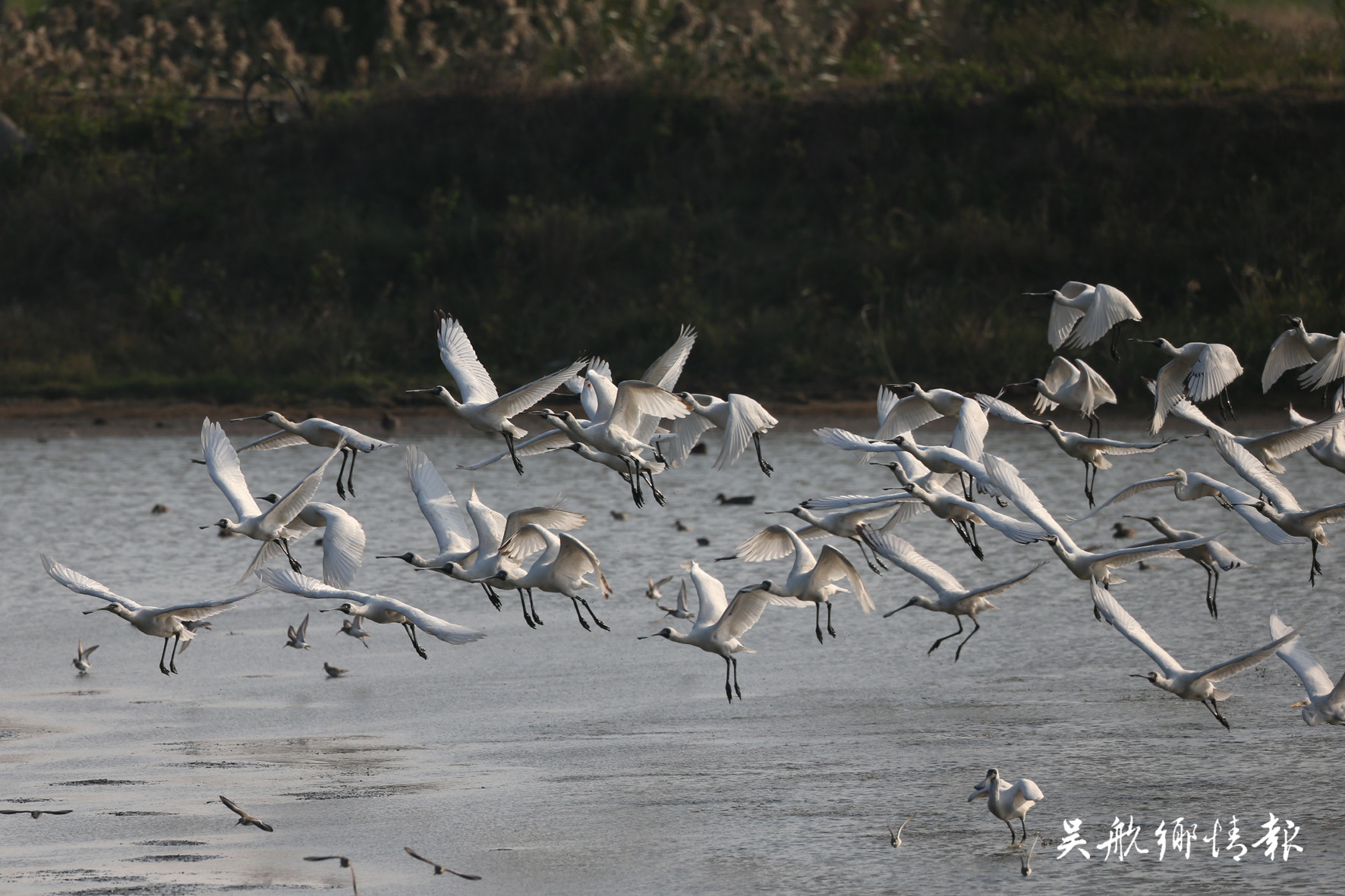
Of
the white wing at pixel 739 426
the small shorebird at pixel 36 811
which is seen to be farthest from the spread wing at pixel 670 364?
the small shorebird at pixel 36 811

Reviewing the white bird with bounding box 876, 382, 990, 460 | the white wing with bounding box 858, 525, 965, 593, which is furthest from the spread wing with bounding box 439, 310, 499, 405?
the white bird with bounding box 876, 382, 990, 460

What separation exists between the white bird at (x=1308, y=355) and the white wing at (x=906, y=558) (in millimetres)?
2081

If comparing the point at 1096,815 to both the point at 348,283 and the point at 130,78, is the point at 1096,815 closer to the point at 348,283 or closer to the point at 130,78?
the point at 348,283

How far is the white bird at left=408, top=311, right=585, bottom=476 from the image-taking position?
7.98 metres

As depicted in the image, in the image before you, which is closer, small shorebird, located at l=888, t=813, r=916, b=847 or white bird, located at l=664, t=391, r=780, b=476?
small shorebird, located at l=888, t=813, r=916, b=847

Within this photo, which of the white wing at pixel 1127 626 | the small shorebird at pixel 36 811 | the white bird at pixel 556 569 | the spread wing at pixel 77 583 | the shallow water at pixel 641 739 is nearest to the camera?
the white wing at pixel 1127 626

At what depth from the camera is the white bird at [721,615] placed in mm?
7930

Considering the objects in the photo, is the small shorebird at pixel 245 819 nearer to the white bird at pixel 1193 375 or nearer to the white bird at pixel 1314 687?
the white bird at pixel 1314 687

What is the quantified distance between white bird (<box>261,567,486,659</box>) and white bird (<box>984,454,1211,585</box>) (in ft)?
7.69

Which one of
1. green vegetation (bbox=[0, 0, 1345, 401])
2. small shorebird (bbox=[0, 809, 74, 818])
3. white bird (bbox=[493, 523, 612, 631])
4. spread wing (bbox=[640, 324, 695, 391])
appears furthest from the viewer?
green vegetation (bbox=[0, 0, 1345, 401])

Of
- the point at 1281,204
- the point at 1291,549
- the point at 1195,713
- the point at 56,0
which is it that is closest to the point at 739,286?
the point at 1281,204

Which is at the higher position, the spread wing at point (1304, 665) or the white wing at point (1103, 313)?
the white wing at point (1103, 313)

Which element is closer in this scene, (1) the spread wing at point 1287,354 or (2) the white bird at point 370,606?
(2) the white bird at point 370,606

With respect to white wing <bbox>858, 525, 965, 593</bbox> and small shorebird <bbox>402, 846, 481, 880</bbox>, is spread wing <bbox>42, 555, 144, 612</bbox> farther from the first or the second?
white wing <bbox>858, 525, 965, 593</bbox>
